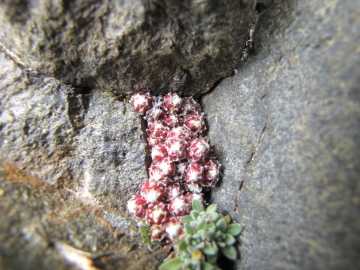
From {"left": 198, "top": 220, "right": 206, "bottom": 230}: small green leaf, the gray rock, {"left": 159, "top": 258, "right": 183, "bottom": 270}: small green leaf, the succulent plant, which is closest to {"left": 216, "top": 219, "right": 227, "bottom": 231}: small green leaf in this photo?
the succulent plant

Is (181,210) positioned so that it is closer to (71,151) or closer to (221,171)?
(221,171)

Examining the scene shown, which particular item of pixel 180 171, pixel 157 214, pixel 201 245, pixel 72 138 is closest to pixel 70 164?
pixel 72 138

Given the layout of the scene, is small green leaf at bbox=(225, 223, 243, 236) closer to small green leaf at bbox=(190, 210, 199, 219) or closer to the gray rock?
small green leaf at bbox=(190, 210, 199, 219)

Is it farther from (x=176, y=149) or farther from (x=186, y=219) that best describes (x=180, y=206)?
(x=176, y=149)

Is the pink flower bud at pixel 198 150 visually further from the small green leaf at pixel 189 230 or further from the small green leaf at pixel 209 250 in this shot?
the small green leaf at pixel 209 250

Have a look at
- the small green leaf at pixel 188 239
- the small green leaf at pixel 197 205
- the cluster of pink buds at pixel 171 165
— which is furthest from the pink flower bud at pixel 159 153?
the small green leaf at pixel 188 239
